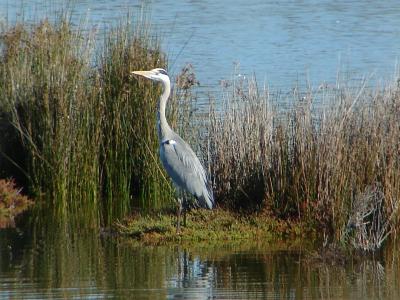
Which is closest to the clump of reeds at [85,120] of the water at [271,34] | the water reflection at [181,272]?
the water reflection at [181,272]

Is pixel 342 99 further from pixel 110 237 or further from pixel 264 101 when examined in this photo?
pixel 110 237

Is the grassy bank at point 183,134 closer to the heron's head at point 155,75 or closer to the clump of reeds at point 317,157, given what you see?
the clump of reeds at point 317,157

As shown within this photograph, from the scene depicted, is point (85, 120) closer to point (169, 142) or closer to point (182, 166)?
point (169, 142)

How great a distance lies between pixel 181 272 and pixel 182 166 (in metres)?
1.73

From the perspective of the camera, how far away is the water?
1919 centimetres

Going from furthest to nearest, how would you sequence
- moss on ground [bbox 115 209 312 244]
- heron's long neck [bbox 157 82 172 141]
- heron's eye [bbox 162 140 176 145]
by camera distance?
heron's long neck [bbox 157 82 172 141] → heron's eye [bbox 162 140 176 145] → moss on ground [bbox 115 209 312 244]

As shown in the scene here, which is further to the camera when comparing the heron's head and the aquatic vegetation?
the aquatic vegetation

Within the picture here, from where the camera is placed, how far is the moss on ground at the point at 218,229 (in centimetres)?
→ 1001

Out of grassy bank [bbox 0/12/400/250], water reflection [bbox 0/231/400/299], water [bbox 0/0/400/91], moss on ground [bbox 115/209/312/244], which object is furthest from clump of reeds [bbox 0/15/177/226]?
water [bbox 0/0/400/91]

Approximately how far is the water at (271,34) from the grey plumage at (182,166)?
6.35 m

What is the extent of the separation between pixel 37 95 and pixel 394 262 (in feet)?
15.4

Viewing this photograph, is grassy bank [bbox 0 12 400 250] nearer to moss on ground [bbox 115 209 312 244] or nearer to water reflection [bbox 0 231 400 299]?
moss on ground [bbox 115 209 312 244]

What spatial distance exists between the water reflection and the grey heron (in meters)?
A: 0.64

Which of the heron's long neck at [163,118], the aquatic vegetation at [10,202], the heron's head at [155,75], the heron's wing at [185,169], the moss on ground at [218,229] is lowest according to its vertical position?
the aquatic vegetation at [10,202]
